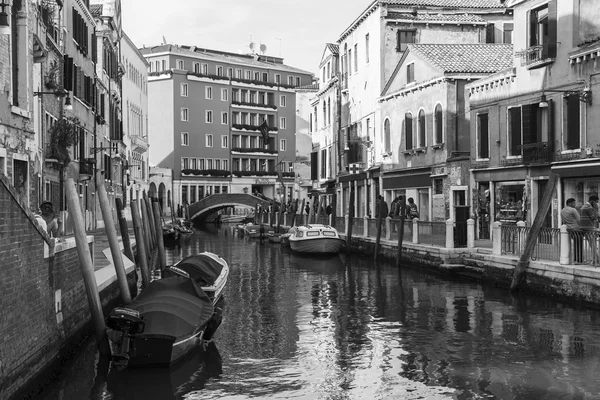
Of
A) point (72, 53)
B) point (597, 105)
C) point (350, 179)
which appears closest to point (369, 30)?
point (350, 179)

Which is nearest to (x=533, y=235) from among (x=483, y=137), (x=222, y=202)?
(x=483, y=137)

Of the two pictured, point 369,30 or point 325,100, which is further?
point 325,100

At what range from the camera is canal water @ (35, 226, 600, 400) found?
33.4 feet

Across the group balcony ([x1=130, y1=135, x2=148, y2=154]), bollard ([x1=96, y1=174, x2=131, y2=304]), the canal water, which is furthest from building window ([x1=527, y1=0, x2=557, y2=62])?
balcony ([x1=130, y1=135, x2=148, y2=154])

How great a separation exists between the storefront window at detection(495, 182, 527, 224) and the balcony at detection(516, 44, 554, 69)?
3248 mm

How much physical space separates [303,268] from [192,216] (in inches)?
1479

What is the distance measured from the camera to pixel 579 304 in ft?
49.3

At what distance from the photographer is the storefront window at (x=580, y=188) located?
19859mm

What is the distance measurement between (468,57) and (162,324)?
20.5 metres

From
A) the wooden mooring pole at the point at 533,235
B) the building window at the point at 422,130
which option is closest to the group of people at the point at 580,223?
the wooden mooring pole at the point at 533,235

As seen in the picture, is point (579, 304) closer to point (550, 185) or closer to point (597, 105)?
point (550, 185)

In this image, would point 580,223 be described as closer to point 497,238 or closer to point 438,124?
point 497,238

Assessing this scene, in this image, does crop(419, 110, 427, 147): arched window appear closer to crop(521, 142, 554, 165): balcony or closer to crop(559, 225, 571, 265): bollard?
crop(521, 142, 554, 165): balcony

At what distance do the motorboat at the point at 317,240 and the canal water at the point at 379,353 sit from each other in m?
10.3
